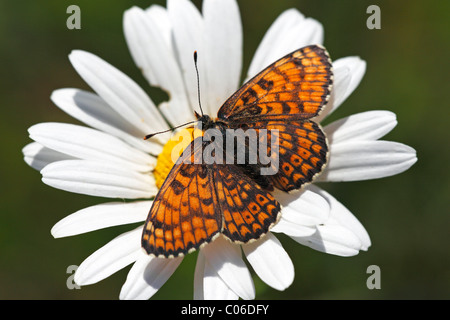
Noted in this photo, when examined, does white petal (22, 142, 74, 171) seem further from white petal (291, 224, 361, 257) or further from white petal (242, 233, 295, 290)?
white petal (291, 224, 361, 257)

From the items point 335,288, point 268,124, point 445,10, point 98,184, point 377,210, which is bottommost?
point 335,288

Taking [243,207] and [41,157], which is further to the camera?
[41,157]

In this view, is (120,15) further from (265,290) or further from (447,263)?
(447,263)

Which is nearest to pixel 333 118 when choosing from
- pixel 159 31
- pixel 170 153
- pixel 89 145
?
pixel 170 153

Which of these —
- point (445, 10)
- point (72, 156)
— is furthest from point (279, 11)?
point (72, 156)

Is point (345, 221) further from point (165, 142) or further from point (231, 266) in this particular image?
point (165, 142)
